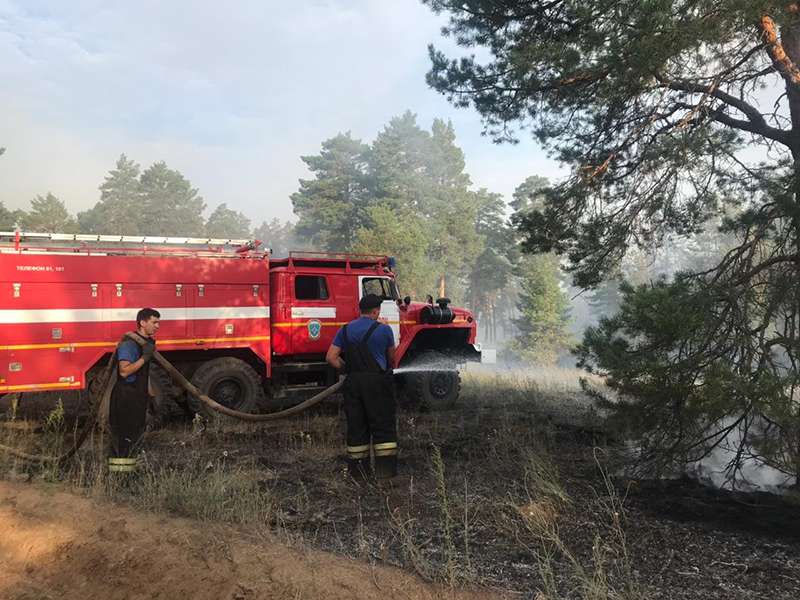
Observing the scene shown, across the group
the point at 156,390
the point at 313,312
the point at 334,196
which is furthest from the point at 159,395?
the point at 334,196

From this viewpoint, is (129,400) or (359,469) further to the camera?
(359,469)

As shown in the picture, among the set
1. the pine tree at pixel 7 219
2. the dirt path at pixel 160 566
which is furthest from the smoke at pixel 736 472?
the pine tree at pixel 7 219

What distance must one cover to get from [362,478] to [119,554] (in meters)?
2.31

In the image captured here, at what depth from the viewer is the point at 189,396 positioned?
8.31 metres

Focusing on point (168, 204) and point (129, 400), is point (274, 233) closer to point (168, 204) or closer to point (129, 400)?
point (168, 204)

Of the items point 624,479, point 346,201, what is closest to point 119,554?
point 624,479

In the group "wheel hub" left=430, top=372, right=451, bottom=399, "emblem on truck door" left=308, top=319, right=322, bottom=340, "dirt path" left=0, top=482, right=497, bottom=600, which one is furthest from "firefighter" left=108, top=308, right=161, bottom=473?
"wheel hub" left=430, top=372, right=451, bottom=399

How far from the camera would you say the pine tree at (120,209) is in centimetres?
4111

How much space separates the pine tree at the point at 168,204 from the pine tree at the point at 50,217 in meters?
5.68

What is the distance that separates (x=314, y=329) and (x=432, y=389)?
2.47 meters

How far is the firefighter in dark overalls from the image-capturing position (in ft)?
16.9

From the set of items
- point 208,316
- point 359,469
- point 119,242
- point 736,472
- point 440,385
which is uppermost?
point 119,242

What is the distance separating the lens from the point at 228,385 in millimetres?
8492

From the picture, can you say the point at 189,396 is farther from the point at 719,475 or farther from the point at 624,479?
the point at 719,475
